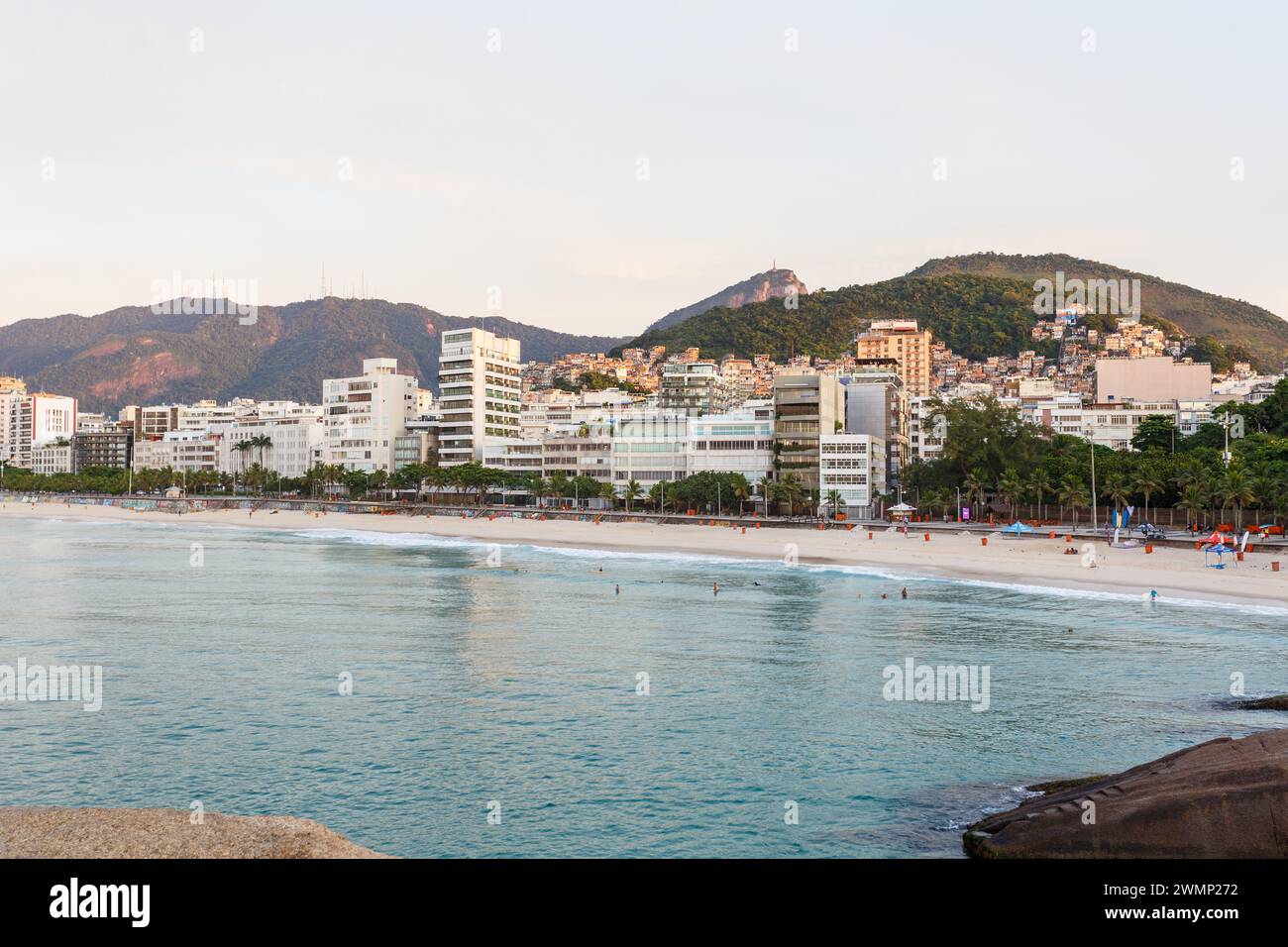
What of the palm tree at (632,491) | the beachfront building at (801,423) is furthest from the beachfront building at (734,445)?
the palm tree at (632,491)

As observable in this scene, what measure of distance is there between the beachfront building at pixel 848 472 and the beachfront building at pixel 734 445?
999cm

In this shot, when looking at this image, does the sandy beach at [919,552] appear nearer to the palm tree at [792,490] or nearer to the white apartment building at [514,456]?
the palm tree at [792,490]

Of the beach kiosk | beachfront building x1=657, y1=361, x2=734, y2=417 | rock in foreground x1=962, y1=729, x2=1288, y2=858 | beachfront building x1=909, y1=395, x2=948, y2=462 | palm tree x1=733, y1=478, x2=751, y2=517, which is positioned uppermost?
beachfront building x1=657, y1=361, x2=734, y2=417

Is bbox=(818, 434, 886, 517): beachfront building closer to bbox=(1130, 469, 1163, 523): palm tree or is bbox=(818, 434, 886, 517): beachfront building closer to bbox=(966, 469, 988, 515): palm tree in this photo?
bbox=(966, 469, 988, 515): palm tree

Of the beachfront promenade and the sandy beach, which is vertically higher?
the beachfront promenade

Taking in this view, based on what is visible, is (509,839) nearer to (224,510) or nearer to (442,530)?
(442,530)

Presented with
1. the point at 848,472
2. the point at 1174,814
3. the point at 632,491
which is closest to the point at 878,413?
the point at 848,472

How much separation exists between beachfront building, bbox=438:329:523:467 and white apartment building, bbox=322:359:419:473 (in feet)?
44.9

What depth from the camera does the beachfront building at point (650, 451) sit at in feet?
445

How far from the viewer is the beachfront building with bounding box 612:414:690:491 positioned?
135750 millimetres

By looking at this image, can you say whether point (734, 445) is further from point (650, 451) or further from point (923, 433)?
point (923, 433)

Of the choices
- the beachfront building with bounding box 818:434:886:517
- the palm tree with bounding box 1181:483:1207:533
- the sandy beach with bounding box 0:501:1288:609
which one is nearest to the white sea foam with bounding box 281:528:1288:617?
the sandy beach with bounding box 0:501:1288:609

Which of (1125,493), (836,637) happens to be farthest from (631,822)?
(1125,493)
